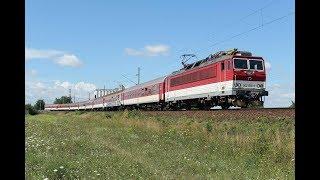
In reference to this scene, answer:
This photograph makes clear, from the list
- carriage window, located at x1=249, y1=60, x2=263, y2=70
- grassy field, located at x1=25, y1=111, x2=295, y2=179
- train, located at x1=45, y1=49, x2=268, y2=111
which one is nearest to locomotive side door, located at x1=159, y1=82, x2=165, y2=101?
train, located at x1=45, y1=49, x2=268, y2=111

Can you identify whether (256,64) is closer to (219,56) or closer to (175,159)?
(219,56)

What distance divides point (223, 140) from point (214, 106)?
585 inches

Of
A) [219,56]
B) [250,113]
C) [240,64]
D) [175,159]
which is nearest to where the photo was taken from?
[175,159]

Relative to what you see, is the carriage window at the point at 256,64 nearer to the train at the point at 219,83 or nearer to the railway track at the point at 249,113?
the train at the point at 219,83

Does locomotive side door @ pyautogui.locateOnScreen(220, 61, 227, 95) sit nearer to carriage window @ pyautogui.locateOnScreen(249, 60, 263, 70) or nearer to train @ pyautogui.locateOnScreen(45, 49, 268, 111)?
train @ pyautogui.locateOnScreen(45, 49, 268, 111)

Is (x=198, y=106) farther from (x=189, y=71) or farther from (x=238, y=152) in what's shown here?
(x=238, y=152)

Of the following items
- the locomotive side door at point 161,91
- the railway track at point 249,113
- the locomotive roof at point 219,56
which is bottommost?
the railway track at point 249,113

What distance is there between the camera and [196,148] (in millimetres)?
14477

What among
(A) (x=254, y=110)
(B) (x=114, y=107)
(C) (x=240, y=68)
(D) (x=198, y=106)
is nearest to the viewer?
(A) (x=254, y=110)

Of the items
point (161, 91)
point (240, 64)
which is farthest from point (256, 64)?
point (161, 91)

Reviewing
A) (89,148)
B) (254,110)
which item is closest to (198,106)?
(254,110)

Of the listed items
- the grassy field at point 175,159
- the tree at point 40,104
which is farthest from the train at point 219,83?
the tree at point 40,104

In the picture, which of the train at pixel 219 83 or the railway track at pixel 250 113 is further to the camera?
the train at pixel 219 83
